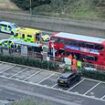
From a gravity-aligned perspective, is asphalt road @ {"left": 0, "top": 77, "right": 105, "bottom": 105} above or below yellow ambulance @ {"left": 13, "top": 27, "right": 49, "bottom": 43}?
below

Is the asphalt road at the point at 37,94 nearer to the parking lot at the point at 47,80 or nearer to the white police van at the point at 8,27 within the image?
the parking lot at the point at 47,80

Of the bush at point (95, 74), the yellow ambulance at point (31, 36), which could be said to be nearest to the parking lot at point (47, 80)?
the bush at point (95, 74)

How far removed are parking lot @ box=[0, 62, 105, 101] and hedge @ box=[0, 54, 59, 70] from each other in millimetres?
472

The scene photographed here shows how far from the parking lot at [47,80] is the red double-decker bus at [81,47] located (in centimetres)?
364

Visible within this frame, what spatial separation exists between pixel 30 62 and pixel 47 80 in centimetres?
435

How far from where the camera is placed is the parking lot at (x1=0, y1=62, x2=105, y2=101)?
47.3 metres

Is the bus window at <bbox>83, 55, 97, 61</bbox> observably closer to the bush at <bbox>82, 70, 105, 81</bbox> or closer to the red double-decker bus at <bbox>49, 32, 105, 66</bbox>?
→ the red double-decker bus at <bbox>49, 32, 105, 66</bbox>

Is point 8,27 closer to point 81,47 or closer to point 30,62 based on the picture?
point 30,62

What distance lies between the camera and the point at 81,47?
54.2 m

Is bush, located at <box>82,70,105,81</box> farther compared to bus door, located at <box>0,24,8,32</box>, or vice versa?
bus door, located at <box>0,24,8,32</box>

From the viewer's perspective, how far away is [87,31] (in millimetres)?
65500

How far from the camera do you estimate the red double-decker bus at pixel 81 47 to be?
52781 mm

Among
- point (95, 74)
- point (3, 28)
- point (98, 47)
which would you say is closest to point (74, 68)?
point (95, 74)

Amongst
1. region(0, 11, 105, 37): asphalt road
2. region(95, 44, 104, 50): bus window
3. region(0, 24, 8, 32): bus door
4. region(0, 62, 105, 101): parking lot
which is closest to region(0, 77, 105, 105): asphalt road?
region(0, 62, 105, 101): parking lot
